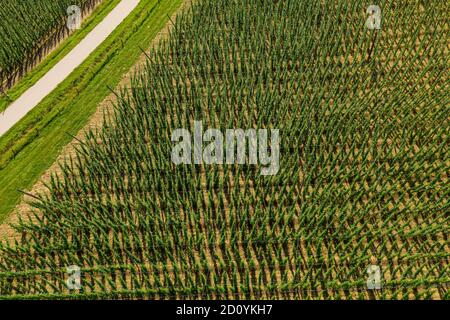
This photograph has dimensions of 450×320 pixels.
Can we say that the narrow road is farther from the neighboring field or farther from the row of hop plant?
the neighboring field

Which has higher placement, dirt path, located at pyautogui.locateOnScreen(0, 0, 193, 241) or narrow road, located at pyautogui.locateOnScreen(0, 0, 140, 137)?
narrow road, located at pyautogui.locateOnScreen(0, 0, 140, 137)

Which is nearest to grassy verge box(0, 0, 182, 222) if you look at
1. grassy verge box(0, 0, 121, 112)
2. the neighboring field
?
the neighboring field

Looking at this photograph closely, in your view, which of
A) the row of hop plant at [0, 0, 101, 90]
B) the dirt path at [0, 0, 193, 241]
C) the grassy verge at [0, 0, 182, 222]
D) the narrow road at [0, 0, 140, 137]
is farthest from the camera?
the row of hop plant at [0, 0, 101, 90]

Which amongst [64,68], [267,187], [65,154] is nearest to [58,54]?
[64,68]

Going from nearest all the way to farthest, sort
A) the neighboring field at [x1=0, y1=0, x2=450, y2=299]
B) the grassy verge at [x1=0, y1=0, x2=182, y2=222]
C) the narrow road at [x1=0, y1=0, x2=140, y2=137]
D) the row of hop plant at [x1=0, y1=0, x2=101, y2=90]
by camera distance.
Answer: the neighboring field at [x1=0, y1=0, x2=450, y2=299]
the grassy verge at [x1=0, y1=0, x2=182, y2=222]
the narrow road at [x1=0, y1=0, x2=140, y2=137]
the row of hop plant at [x1=0, y1=0, x2=101, y2=90]

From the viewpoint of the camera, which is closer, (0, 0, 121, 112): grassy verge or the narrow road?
the narrow road

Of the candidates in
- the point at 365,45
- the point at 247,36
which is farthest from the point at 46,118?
the point at 365,45
